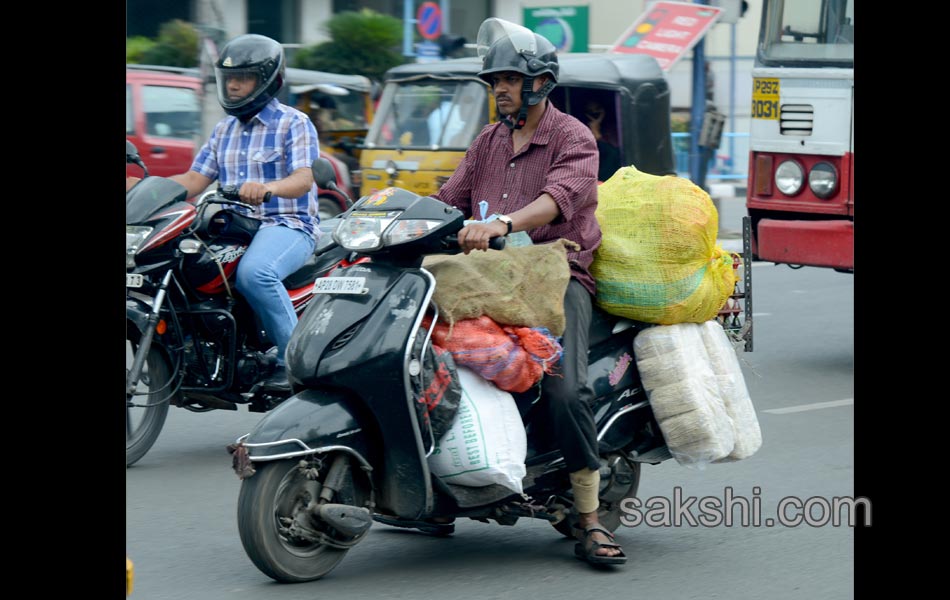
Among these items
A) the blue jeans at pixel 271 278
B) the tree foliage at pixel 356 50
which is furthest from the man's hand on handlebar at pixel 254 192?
the tree foliage at pixel 356 50

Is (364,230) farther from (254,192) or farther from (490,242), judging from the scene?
(254,192)

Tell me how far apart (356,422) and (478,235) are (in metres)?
0.69

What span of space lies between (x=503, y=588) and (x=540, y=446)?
0.50 meters

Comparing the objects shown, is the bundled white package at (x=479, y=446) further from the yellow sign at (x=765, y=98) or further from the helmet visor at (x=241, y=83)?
the yellow sign at (x=765, y=98)

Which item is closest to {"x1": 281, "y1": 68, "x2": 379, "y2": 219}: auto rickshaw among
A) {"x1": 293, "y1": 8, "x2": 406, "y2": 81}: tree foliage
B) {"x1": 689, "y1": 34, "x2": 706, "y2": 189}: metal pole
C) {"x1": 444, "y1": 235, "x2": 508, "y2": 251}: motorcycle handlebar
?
{"x1": 293, "y1": 8, "x2": 406, "y2": 81}: tree foliage

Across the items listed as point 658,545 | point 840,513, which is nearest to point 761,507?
point 840,513

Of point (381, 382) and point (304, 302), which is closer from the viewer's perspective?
point (381, 382)

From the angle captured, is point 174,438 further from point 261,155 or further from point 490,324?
point 490,324

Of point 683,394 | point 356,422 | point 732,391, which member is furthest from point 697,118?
point 356,422

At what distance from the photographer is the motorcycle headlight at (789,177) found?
909cm

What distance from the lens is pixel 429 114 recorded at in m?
14.6

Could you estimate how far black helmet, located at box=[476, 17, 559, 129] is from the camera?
4.64m

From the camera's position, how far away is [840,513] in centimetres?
556

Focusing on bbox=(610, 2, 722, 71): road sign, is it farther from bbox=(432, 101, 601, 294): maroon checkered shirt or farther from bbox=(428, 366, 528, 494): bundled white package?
bbox=(428, 366, 528, 494): bundled white package
